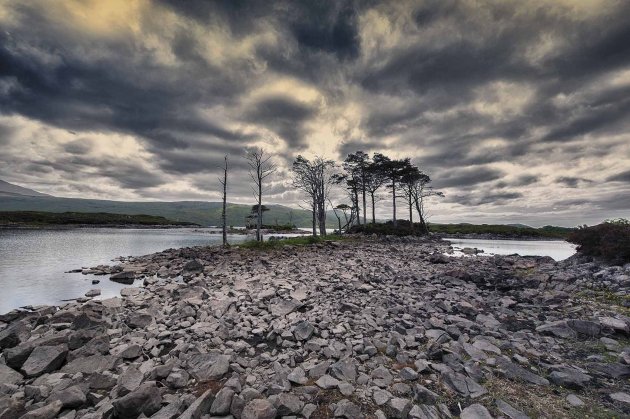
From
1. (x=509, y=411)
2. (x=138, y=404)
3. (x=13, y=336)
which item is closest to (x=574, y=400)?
(x=509, y=411)

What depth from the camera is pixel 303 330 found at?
823 cm

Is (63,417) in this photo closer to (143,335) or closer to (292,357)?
(143,335)

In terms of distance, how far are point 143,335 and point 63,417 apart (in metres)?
3.70

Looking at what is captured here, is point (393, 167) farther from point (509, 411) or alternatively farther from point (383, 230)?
point (509, 411)

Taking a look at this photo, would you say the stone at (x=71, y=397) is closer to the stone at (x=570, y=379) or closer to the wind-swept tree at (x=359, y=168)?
the stone at (x=570, y=379)

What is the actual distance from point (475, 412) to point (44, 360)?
31.7 feet

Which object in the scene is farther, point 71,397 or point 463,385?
point 463,385

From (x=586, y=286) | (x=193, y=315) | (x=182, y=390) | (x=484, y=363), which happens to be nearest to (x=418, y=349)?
(x=484, y=363)

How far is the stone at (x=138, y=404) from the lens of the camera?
194 inches

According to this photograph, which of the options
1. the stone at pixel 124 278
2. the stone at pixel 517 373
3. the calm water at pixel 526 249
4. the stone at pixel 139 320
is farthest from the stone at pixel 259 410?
the calm water at pixel 526 249

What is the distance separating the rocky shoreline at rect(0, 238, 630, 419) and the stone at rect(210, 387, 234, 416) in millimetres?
35

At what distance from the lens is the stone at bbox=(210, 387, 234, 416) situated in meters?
4.87

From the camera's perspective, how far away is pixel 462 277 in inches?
664

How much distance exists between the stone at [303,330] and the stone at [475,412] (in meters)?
4.22
